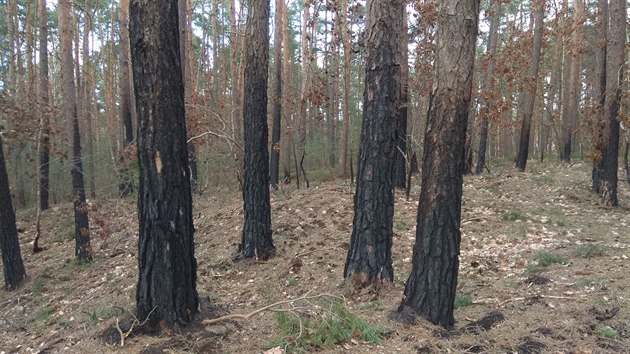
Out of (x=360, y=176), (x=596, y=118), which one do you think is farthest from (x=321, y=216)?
(x=596, y=118)

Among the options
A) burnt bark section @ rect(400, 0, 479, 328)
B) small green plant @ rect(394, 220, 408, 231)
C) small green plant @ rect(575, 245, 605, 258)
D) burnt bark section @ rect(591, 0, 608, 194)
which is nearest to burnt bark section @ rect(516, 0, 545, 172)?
burnt bark section @ rect(591, 0, 608, 194)

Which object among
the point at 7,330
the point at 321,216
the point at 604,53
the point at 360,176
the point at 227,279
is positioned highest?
the point at 604,53

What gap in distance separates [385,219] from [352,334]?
1597mm

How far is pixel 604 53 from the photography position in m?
11.0

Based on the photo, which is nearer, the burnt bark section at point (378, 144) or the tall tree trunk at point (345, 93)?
the burnt bark section at point (378, 144)

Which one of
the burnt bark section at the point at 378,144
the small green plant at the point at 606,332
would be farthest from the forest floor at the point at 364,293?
the burnt bark section at the point at 378,144

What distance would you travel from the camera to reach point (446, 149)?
3.89 metres

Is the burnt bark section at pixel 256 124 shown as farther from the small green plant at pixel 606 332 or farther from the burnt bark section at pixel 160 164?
the small green plant at pixel 606 332

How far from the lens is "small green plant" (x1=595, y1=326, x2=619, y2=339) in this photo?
3931mm

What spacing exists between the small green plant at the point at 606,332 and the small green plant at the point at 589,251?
2490 millimetres

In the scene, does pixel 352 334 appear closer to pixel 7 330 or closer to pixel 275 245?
pixel 275 245

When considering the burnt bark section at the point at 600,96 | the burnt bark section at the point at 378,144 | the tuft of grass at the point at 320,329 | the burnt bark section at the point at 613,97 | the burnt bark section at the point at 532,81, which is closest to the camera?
the tuft of grass at the point at 320,329

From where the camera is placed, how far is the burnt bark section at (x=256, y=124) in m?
7.04

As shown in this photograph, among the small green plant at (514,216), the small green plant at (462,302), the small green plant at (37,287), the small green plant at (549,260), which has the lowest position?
the small green plant at (37,287)
